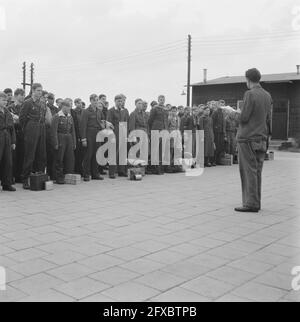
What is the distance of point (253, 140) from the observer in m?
6.62

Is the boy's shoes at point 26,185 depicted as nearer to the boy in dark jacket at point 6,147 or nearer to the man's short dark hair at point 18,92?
the boy in dark jacket at point 6,147

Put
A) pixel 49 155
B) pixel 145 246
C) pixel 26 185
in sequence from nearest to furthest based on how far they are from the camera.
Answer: pixel 145 246
pixel 26 185
pixel 49 155

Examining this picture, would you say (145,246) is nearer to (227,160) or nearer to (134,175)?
(134,175)

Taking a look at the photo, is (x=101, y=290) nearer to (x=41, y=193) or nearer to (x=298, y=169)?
(x=41, y=193)

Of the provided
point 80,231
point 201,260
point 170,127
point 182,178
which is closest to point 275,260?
point 201,260

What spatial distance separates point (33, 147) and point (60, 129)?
773mm

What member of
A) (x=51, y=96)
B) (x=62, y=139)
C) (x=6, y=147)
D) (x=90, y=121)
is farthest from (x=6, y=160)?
(x=90, y=121)

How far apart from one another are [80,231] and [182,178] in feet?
18.1

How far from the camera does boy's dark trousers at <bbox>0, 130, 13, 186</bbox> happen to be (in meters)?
8.07

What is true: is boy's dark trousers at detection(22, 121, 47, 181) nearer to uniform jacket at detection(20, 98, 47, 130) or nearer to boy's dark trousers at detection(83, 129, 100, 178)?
uniform jacket at detection(20, 98, 47, 130)

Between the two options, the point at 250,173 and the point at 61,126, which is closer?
the point at 250,173

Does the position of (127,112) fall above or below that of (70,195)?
above

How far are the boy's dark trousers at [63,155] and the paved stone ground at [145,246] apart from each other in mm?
1032
